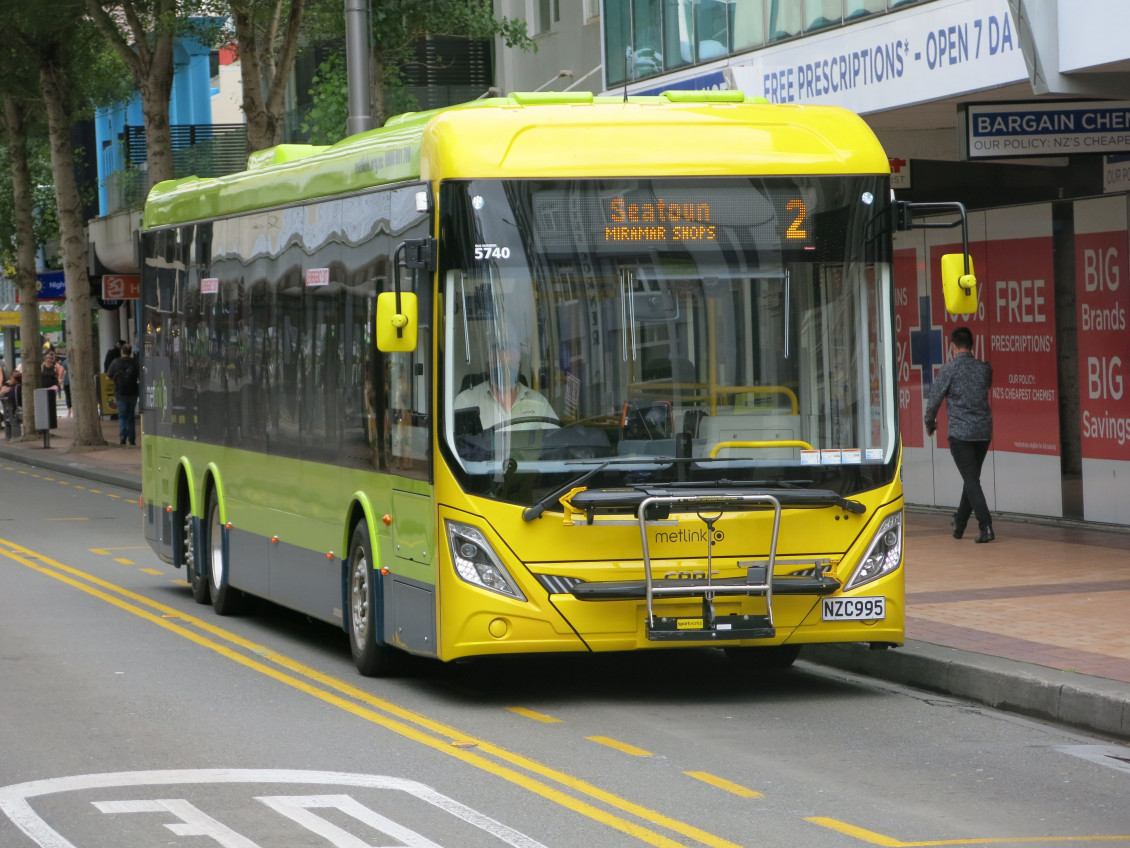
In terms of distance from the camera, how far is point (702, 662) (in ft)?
39.2

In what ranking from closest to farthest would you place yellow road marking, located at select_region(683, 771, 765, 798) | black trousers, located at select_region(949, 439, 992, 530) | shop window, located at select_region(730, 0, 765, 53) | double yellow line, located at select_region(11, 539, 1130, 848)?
double yellow line, located at select_region(11, 539, 1130, 848), yellow road marking, located at select_region(683, 771, 765, 798), black trousers, located at select_region(949, 439, 992, 530), shop window, located at select_region(730, 0, 765, 53)

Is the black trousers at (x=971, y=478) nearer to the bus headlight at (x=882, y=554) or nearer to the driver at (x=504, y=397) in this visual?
the bus headlight at (x=882, y=554)

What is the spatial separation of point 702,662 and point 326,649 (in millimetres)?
2436

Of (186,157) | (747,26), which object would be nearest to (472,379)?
(747,26)

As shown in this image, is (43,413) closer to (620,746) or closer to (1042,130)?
(1042,130)

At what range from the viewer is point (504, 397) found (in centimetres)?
987

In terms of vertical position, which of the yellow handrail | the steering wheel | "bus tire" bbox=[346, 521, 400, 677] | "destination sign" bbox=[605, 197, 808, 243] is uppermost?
"destination sign" bbox=[605, 197, 808, 243]

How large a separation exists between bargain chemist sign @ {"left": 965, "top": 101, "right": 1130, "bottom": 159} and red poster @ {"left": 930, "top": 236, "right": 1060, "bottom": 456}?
3.08 metres

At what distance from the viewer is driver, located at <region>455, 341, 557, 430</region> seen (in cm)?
984

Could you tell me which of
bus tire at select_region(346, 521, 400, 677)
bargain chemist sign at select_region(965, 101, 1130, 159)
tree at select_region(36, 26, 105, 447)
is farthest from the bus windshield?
tree at select_region(36, 26, 105, 447)

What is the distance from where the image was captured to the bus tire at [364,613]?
11.0m

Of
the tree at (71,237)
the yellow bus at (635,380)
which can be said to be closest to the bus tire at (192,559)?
the yellow bus at (635,380)

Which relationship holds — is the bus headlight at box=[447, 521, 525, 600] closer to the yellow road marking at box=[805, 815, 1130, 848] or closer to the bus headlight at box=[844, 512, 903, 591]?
the bus headlight at box=[844, 512, 903, 591]

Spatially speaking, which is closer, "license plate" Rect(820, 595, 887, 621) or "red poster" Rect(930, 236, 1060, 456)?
"license plate" Rect(820, 595, 887, 621)
